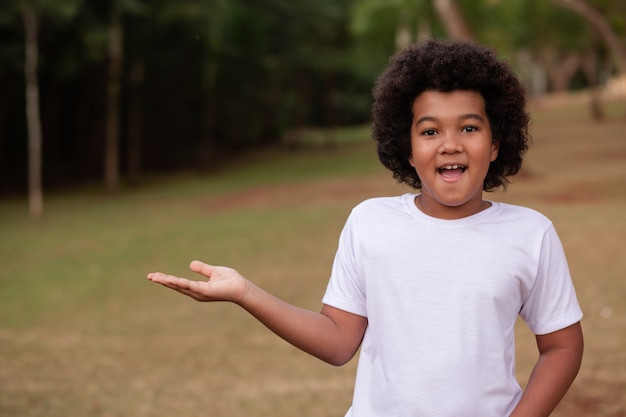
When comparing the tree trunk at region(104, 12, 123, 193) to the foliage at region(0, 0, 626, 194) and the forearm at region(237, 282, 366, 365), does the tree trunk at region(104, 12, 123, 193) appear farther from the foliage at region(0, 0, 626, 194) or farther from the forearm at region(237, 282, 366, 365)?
the forearm at region(237, 282, 366, 365)

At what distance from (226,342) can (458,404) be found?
19.0 ft

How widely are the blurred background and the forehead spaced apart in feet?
32.2

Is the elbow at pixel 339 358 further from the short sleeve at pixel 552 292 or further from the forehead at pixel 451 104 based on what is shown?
the forehead at pixel 451 104

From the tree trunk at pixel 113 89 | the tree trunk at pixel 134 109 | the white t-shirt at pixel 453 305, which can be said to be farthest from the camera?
the tree trunk at pixel 134 109

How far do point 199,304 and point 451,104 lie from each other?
730 centimetres

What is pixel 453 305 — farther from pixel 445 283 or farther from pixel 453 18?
pixel 453 18

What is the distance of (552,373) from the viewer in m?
1.95

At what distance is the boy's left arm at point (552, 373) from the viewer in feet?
6.33

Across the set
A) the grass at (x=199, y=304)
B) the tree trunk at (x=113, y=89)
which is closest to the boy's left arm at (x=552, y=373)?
the grass at (x=199, y=304)

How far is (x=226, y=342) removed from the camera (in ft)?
24.6

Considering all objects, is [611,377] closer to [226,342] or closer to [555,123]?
[226,342]

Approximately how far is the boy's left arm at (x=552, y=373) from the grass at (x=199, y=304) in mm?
3452

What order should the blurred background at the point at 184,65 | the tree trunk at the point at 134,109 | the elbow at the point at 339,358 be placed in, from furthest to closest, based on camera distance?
1. the tree trunk at the point at 134,109
2. the blurred background at the point at 184,65
3. the elbow at the point at 339,358

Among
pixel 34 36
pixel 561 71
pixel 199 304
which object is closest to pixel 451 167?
pixel 199 304
